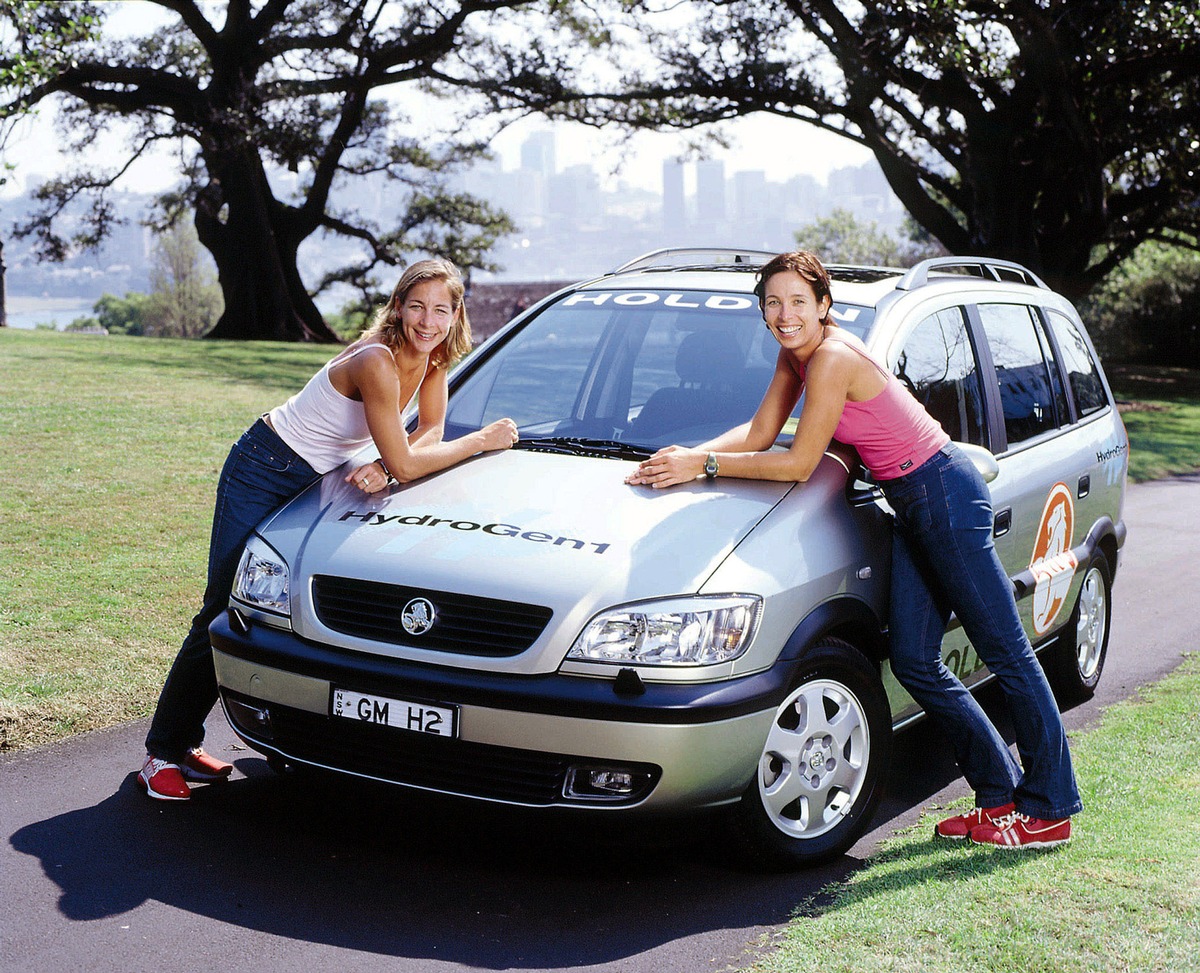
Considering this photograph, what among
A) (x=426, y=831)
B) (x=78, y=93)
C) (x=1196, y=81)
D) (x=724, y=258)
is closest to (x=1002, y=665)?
(x=426, y=831)

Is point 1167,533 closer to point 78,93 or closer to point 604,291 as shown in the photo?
point 604,291

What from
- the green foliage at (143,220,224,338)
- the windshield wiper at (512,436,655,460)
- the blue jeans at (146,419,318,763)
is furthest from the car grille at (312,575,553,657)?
the green foliage at (143,220,224,338)

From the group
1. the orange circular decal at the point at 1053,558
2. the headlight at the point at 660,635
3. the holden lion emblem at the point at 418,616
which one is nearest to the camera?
the headlight at the point at 660,635

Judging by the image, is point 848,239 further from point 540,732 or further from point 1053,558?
point 540,732

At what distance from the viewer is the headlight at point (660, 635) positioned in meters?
3.77

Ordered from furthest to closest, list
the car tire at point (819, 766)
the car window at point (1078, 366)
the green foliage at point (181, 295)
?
the green foliage at point (181, 295) < the car window at point (1078, 366) < the car tire at point (819, 766)

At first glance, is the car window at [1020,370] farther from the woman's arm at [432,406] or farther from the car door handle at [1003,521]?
the woman's arm at [432,406]

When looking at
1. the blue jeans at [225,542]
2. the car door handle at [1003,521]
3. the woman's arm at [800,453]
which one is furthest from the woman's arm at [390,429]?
the car door handle at [1003,521]

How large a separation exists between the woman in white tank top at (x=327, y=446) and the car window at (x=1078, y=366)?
2.81 metres

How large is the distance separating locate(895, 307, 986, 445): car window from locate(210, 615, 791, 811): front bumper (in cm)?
152

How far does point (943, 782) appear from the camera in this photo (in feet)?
16.9

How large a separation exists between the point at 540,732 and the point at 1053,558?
2.76 metres

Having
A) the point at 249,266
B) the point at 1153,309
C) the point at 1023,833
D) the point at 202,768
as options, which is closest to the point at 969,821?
the point at 1023,833

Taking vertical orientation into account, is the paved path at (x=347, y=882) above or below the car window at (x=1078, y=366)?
below
